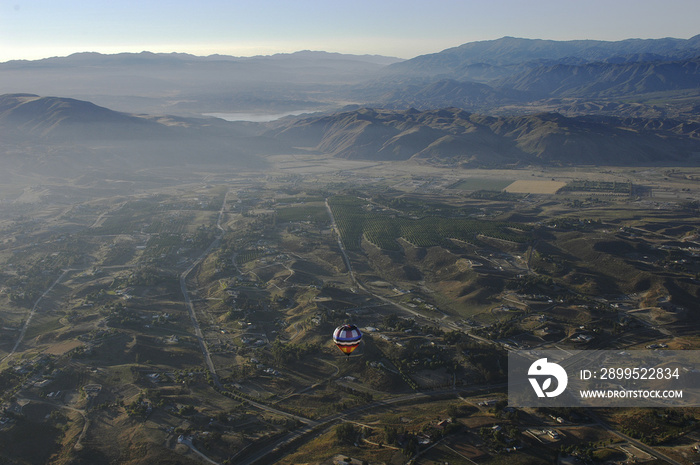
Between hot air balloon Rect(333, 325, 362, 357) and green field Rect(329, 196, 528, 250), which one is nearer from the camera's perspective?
hot air balloon Rect(333, 325, 362, 357)

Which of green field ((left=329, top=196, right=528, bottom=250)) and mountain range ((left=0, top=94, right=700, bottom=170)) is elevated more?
mountain range ((left=0, top=94, right=700, bottom=170))

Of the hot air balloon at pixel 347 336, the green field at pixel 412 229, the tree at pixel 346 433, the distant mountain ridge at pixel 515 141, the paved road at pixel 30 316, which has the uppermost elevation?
the distant mountain ridge at pixel 515 141

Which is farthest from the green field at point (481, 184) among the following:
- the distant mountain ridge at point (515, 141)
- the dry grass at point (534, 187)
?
the distant mountain ridge at point (515, 141)

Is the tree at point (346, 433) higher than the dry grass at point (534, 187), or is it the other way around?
the dry grass at point (534, 187)

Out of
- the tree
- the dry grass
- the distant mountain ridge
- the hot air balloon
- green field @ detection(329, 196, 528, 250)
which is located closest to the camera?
the tree

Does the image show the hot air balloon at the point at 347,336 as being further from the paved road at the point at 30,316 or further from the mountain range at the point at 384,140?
the mountain range at the point at 384,140

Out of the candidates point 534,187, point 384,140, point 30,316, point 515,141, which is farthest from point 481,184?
point 30,316

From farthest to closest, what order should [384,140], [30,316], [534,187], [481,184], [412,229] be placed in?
[384,140] → [481,184] → [534,187] → [412,229] → [30,316]

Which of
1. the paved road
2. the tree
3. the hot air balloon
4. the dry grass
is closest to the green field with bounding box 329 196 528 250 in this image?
the dry grass

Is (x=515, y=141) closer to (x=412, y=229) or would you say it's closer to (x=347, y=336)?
(x=412, y=229)

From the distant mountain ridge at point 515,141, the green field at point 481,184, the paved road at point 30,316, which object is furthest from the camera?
the distant mountain ridge at point 515,141

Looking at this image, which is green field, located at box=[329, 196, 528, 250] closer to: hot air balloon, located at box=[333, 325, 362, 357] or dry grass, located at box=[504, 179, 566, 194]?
dry grass, located at box=[504, 179, 566, 194]
